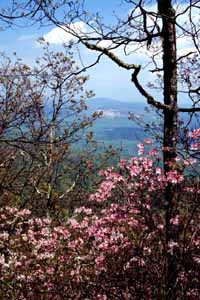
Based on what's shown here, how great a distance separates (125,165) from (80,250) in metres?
1.42

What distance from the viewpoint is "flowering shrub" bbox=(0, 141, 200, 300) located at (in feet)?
15.7

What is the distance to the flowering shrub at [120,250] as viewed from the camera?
4789 millimetres

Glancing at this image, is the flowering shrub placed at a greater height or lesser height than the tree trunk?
lesser

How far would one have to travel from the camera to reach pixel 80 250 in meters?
6.35

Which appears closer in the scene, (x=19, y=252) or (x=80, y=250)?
(x=80, y=250)

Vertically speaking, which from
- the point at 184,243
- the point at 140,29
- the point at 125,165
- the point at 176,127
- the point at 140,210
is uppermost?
the point at 140,29

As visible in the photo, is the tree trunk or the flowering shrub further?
the tree trunk

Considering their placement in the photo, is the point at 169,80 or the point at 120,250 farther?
the point at 169,80

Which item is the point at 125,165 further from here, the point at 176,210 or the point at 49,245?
the point at 49,245

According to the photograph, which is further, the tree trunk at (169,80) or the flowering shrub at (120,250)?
the tree trunk at (169,80)

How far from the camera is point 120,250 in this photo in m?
5.35

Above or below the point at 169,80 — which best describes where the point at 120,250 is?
below

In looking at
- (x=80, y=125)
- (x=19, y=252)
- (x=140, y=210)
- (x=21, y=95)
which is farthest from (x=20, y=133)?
(x=140, y=210)

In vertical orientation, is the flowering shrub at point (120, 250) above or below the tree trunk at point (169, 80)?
below
